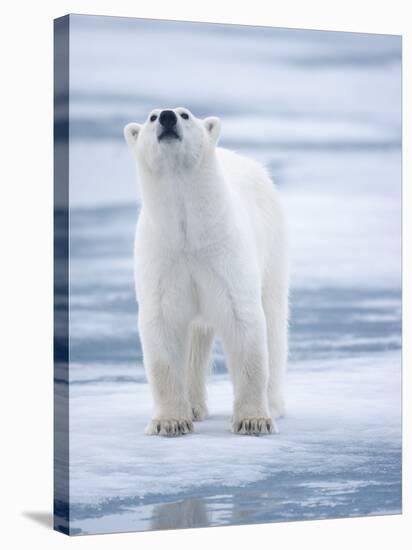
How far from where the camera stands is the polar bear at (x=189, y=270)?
7.03 metres

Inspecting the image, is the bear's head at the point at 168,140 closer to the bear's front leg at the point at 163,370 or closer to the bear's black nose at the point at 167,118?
the bear's black nose at the point at 167,118

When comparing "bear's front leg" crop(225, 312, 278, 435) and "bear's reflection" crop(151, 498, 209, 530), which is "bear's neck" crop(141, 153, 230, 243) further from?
"bear's reflection" crop(151, 498, 209, 530)

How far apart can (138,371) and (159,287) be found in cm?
48

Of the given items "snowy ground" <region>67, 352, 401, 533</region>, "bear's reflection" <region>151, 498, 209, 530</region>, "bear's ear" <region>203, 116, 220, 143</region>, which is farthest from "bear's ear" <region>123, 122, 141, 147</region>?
"bear's reflection" <region>151, 498, 209, 530</region>

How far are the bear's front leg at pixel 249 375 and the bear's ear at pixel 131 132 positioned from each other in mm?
1125

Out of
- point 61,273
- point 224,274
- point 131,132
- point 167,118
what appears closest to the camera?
point 61,273

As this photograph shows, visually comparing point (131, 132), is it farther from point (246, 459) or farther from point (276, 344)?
point (246, 459)

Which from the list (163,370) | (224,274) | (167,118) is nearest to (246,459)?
(163,370)

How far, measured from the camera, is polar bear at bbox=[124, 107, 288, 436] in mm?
7031

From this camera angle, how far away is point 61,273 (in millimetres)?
6766

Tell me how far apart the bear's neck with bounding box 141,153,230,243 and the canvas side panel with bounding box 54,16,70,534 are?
1.67ft

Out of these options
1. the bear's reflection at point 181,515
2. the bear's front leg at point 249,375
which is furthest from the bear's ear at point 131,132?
the bear's reflection at point 181,515

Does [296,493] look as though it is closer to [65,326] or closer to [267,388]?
[267,388]

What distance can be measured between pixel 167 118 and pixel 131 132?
238 millimetres
